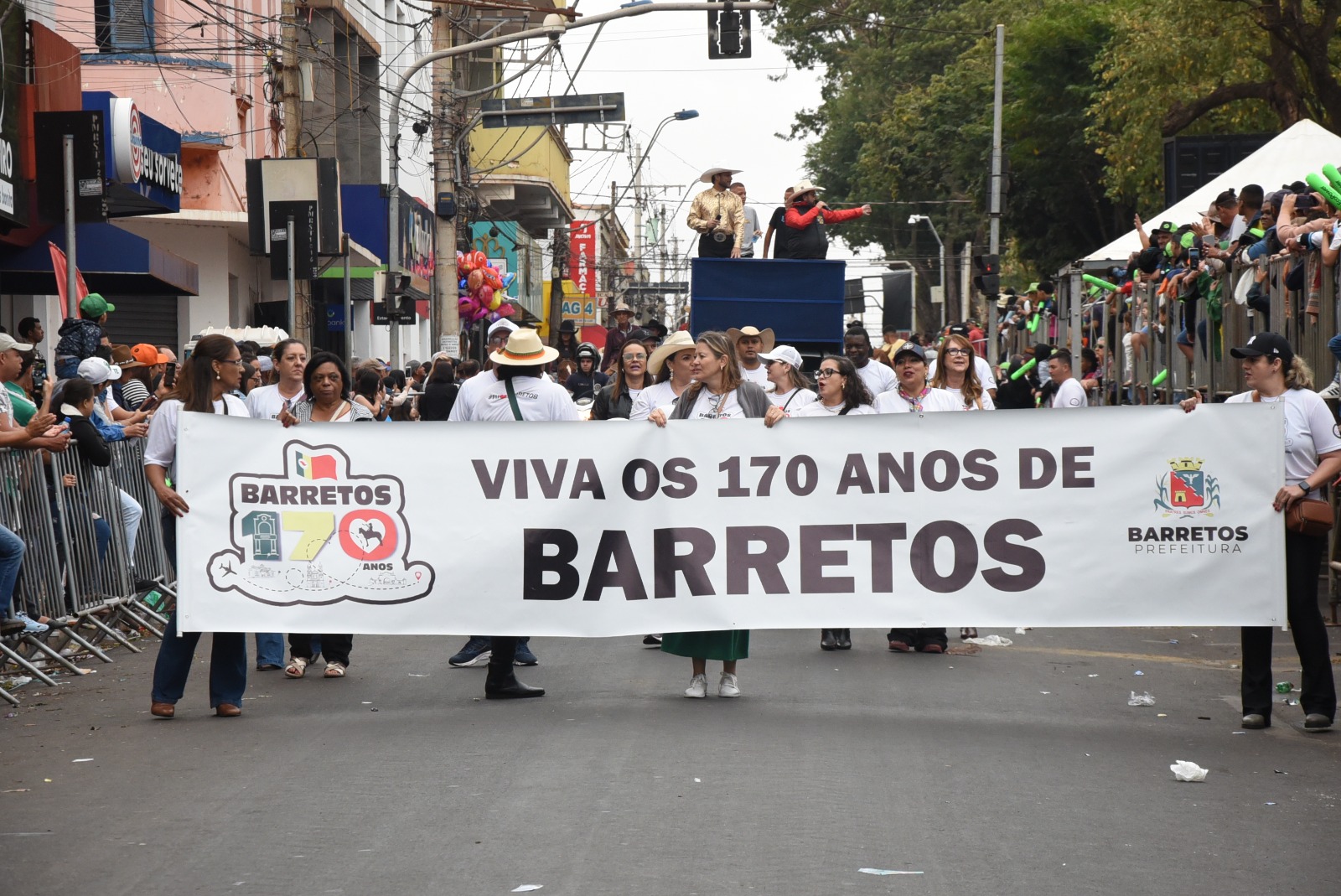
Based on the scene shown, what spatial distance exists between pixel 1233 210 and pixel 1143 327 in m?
4.03

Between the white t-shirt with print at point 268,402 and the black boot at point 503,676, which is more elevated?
the white t-shirt with print at point 268,402

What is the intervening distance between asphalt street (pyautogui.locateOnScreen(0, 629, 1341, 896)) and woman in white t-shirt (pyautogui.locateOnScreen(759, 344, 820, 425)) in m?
1.69

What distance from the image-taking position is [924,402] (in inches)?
422

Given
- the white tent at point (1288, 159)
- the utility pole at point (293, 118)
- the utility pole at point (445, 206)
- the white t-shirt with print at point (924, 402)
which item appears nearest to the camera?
the white t-shirt with print at point (924, 402)

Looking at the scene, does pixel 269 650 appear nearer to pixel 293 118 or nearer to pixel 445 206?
pixel 445 206

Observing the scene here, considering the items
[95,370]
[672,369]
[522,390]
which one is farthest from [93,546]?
[672,369]

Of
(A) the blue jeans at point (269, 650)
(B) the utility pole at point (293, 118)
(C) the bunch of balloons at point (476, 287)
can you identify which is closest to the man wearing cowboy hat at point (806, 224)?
(A) the blue jeans at point (269, 650)

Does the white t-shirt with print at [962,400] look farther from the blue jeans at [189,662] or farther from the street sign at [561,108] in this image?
the street sign at [561,108]

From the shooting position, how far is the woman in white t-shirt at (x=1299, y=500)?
26.6ft

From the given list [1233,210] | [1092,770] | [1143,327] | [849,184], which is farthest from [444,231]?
[849,184]

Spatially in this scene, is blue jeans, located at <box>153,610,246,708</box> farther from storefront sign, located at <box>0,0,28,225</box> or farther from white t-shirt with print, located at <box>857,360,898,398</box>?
storefront sign, located at <box>0,0,28,225</box>

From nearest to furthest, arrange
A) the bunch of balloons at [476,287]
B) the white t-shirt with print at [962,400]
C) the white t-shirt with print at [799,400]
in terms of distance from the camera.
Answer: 1. the white t-shirt with print at [799,400]
2. the white t-shirt with print at [962,400]
3. the bunch of balloons at [476,287]

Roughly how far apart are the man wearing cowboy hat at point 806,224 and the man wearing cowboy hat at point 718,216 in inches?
30.1

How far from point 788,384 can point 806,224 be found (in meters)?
5.79
